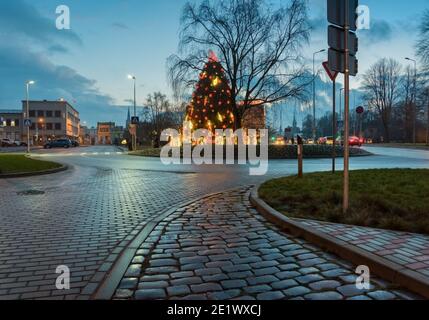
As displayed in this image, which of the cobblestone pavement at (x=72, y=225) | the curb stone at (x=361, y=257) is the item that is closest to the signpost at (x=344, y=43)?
the curb stone at (x=361, y=257)

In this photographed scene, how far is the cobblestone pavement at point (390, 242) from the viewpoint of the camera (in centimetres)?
442

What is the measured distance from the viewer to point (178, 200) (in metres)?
10.0

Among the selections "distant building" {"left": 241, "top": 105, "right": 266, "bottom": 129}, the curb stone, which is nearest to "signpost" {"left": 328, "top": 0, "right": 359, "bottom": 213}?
the curb stone

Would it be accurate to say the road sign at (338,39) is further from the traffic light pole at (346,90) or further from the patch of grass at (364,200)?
the patch of grass at (364,200)

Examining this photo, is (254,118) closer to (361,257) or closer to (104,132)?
(361,257)

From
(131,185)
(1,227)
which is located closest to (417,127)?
(131,185)

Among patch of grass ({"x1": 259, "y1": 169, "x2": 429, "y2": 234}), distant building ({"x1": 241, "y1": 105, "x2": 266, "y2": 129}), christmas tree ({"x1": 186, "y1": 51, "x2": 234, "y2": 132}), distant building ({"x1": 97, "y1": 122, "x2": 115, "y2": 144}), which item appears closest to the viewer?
patch of grass ({"x1": 259, "y1": 169, "x2": 429, "y2": 234})

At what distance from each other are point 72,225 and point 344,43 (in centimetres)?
580

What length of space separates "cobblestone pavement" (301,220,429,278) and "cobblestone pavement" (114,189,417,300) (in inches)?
16.7

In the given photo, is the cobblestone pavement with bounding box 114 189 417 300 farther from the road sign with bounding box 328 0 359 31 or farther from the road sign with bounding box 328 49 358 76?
the road sign with bounding box 328 0 359 31

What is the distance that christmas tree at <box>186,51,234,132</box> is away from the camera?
30.1 metres
